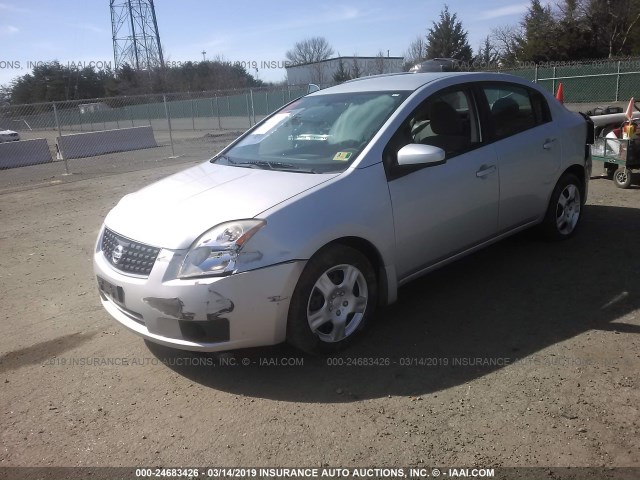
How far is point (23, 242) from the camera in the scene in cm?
720

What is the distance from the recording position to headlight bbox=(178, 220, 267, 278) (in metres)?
3.13

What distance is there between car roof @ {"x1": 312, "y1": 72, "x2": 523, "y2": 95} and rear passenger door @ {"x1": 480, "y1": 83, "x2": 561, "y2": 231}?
112mm

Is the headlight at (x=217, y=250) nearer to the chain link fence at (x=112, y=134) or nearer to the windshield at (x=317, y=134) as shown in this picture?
the windshield at (x=317, y=134)

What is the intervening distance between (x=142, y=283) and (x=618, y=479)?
2611mm

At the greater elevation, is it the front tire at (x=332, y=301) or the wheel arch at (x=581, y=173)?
the wheel arch at (x=581, y=173)

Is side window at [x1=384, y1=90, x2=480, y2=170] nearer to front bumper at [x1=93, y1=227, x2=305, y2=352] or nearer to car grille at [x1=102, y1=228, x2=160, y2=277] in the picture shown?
front bumper at [x1=93, y1=227, x2=305, y2=352]

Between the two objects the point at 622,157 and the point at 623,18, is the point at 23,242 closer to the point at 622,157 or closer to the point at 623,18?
the point at 622,157

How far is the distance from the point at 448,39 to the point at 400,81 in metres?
45.5

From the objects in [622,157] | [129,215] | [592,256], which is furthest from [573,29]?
[129,215]

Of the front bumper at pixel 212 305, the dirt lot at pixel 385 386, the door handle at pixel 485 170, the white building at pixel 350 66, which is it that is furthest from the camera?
the white building at pixel 350 66

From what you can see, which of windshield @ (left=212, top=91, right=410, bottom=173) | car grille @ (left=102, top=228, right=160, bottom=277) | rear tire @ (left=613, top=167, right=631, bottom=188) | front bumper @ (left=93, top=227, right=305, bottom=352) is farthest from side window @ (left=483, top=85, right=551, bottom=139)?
rear tire @ (left=613, top=167, right=631, bottom=188)

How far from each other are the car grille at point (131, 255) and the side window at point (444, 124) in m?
1.86

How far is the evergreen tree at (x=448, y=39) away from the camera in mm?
46000

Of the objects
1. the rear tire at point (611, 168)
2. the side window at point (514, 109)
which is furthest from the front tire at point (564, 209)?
the rear tire at point (611, 168)
